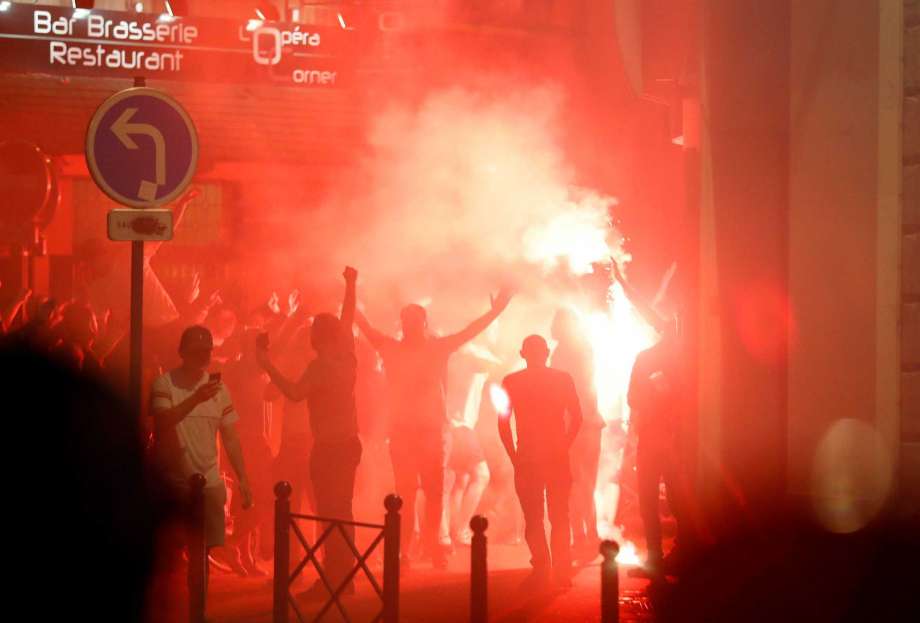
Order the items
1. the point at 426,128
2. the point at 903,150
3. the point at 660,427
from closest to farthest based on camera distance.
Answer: the point at 903,150 → the point at 660,427 → the point at 426,128

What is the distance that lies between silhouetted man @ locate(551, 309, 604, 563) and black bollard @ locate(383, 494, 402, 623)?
4.30 meters

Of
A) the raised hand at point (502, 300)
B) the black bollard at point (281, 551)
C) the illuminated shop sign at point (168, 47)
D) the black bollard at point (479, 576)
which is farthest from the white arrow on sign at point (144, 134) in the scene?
the illuminated shop sign at point (168, 47)

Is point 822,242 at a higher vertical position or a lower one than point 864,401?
higher

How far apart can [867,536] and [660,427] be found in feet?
12.5

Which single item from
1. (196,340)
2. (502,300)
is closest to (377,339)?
(502,300)

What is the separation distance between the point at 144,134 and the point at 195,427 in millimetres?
1717

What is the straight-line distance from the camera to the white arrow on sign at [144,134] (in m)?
9.41

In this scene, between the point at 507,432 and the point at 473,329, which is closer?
the point at 507,432

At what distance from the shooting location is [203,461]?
31.3 feet

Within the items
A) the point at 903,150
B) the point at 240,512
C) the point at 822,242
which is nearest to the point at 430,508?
the point at 240,512

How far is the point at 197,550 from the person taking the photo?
8984 millimetres

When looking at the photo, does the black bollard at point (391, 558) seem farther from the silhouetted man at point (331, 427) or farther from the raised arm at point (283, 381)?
the raised arm at point (283, 381)

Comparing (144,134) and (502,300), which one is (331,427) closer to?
(502,300)

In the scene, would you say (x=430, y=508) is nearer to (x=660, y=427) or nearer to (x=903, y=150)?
(x=660, y=427)
